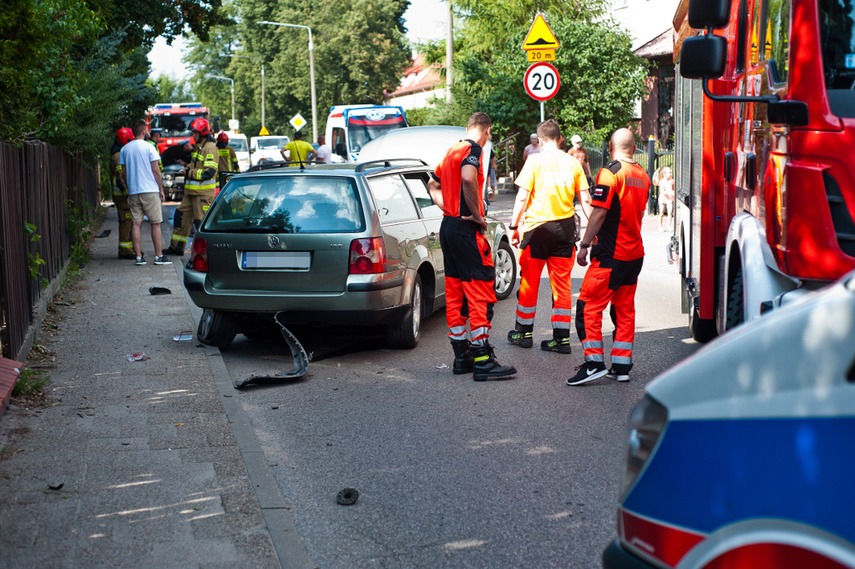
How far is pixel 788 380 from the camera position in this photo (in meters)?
1.93

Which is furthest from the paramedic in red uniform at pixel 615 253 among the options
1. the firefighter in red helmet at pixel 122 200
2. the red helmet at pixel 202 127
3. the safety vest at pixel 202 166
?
the firefighter in red helmet at pixel 122 200

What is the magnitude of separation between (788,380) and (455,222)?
514 centimetres

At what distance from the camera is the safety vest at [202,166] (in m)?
13.6

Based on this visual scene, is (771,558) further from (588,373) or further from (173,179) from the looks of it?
(173,179)

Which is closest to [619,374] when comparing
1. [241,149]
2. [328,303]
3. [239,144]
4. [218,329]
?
[328,303]

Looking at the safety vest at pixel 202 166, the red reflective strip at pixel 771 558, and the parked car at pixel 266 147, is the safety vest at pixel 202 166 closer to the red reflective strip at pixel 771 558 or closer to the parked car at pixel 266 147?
the red reflective strip at pixel 771 558

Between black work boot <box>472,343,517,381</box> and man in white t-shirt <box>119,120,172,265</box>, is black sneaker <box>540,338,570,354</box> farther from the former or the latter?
man in white t-shirt <box>119,120,172,265</box>

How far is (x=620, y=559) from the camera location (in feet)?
7.80

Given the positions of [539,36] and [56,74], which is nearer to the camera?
[56,74]

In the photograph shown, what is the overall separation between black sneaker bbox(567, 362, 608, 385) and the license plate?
92.0 inches

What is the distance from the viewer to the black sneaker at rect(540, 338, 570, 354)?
7906 millimetres

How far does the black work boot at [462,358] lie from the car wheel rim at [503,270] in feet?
10.9

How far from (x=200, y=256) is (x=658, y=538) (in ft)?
20.7

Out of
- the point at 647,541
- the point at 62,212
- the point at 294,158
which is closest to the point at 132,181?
the point at 62,212
